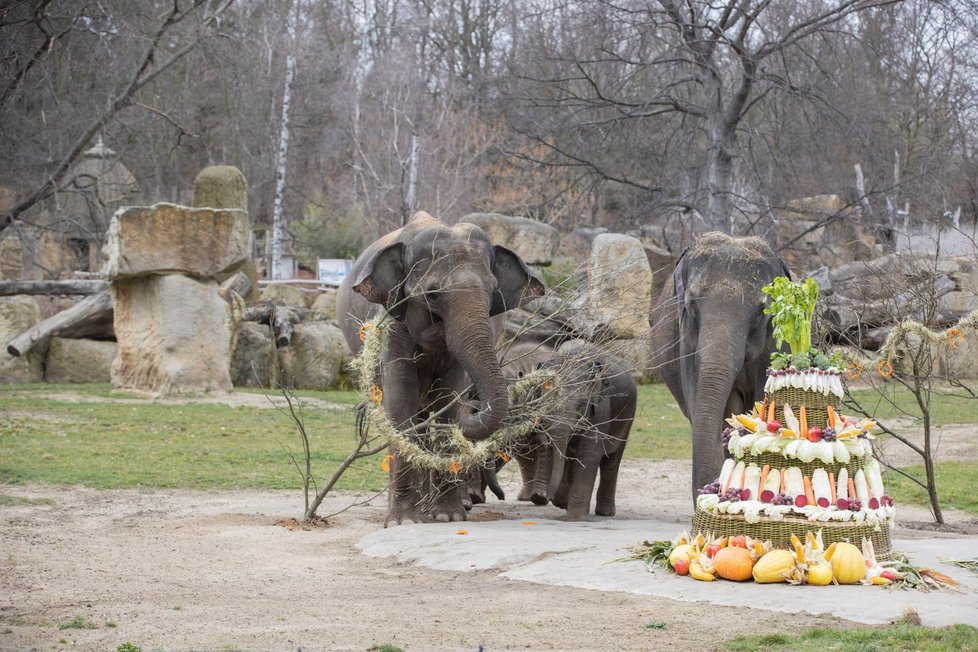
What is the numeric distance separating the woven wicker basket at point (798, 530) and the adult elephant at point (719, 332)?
1692mm

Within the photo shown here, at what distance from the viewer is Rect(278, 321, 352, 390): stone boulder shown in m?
25.8

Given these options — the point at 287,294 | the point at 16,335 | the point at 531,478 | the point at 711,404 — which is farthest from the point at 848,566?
the point at 287,294

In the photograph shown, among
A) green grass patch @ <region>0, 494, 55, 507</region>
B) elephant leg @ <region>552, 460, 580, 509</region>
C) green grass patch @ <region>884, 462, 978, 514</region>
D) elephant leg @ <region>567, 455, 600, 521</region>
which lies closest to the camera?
elephant leg @ <region>567, 455, 600, 521</region>

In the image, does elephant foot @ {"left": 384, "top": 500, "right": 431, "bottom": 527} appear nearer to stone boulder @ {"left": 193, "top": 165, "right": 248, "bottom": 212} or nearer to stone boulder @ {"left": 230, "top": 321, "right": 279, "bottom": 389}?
stone boulder @ {"left": 230, "top": 321, "right": 279, "bottom": 389}

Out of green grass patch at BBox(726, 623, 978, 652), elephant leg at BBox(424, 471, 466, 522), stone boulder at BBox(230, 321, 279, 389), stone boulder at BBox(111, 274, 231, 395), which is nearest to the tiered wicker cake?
green grass patch at BBox(726, 623, 978, 652)

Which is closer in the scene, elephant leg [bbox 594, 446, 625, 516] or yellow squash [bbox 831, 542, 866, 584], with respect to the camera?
yellow squash [bbox 831, 542, 866, 584]

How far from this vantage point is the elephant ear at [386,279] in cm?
1116

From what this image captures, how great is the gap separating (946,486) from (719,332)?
6.24 meters

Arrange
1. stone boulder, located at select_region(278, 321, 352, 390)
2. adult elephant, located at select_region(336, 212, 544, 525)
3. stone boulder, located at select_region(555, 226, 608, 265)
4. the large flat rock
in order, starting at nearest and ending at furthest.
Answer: the large flat rock < adult elephant, located at select_region(336, 212, 544, 525) < stone boulder, located at select_region(278, 321, 352, 390) < stone boulder, located at select_region(555, 226, 608, 265)

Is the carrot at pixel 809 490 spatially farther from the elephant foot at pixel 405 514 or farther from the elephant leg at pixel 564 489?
the elephant leg at pixel 564 489

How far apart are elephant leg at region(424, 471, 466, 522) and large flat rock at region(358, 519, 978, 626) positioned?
36cm

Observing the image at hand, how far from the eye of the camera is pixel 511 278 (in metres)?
11.9

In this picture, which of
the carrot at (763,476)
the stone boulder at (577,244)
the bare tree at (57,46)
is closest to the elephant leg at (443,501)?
the carrot at (763,476)

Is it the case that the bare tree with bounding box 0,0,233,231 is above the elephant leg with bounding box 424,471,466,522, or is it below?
above
